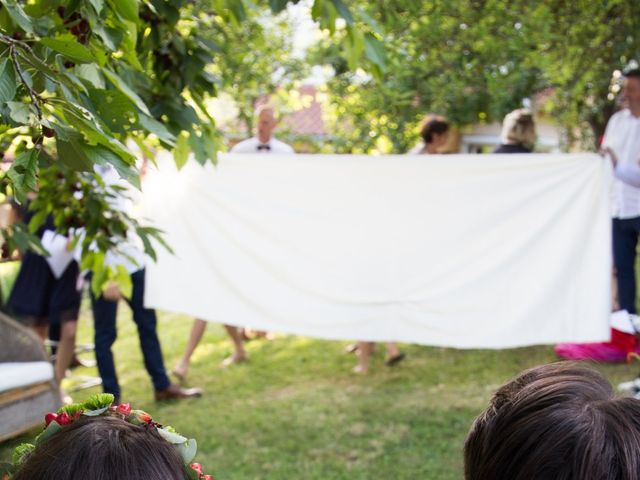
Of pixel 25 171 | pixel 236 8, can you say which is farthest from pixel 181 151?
pixel 25 171

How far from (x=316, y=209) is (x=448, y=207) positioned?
90 cm

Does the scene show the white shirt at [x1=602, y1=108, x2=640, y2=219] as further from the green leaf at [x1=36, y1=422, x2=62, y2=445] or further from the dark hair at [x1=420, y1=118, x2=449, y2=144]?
the green leaf at [x1=36, y1=422, x2=62, y2=445]

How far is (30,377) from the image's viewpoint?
477 cm

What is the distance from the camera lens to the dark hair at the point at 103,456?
1354 millimetres

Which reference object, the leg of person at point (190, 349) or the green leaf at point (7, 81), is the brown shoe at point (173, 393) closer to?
the leg of person at point (190, 349)

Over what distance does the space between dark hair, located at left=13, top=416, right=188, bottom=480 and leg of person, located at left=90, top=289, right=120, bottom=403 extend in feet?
13.8

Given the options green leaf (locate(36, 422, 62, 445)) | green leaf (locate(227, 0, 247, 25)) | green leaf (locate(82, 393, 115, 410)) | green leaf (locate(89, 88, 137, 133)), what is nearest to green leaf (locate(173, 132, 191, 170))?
green leaf (locate(227, 0, 247, 25))

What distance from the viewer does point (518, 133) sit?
21.1 ft

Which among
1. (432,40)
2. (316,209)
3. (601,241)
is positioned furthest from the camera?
(432,40)

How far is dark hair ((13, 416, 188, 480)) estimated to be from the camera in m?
1.35

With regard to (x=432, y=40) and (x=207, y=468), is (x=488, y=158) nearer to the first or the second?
(x=432, y=40)

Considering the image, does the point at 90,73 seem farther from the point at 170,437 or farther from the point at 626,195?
the point at 626,195

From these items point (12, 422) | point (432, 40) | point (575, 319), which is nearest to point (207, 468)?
point (12, 422)

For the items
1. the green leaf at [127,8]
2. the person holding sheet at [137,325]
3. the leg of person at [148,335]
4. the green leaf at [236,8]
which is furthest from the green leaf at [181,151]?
the leg of person at [148,335]
